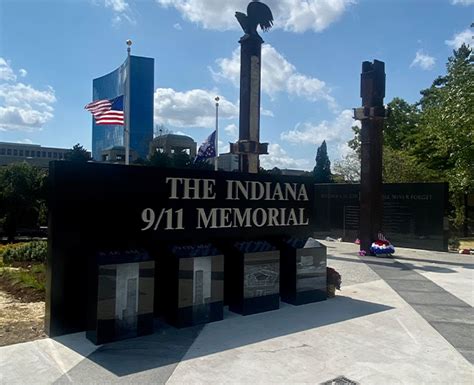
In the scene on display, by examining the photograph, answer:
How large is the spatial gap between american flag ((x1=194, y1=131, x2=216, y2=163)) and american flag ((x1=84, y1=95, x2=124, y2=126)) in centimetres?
530

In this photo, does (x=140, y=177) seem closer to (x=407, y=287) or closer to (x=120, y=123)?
(x=120, y=123)

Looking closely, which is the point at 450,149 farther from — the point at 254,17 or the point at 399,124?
the point at 399,124

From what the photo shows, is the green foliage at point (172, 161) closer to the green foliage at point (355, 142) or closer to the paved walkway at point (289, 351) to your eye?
the green foliage at point (355, 142)

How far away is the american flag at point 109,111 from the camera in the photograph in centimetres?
1139

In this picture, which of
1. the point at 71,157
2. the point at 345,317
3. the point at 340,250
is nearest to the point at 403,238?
the point at 340,250

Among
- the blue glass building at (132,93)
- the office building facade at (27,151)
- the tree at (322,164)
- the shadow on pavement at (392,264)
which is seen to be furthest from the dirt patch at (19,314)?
the office building facade at (27,151)

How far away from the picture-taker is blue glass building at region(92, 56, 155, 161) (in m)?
11.9

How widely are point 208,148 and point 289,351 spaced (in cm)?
1197

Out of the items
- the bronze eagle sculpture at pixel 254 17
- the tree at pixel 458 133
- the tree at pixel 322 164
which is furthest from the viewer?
the tree at pixel 322 164

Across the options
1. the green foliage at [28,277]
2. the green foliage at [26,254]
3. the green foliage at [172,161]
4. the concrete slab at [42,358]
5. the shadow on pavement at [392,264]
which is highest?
the green foliage at [172,161]

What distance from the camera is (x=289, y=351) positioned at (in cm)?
523

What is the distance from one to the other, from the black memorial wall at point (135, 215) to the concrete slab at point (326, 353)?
1732 millimetres

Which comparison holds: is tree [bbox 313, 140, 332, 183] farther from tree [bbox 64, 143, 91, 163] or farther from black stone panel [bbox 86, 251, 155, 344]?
black stone panel [bbox 86, 251, 155, 344]

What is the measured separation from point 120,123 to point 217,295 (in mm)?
6479
